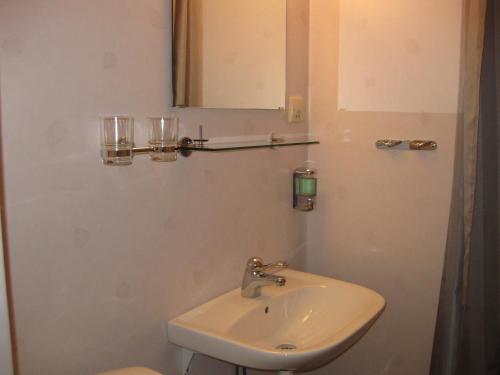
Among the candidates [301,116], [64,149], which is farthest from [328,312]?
[64,149]

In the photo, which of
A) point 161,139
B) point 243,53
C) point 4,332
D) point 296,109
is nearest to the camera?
point 4,332

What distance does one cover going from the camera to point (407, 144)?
73.0 inches

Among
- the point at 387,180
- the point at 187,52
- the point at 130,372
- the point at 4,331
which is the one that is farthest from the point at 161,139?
the point at 387,180

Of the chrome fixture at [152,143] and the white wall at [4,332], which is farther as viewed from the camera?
the chrome fixture at [152,143]

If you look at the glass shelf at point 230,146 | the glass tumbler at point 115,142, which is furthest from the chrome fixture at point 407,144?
the glass tumbler at point 115,142

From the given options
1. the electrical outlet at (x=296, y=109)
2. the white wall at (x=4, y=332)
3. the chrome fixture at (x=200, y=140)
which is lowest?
the white wall at (x=4, y=332)

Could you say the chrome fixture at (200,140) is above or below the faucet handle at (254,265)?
above

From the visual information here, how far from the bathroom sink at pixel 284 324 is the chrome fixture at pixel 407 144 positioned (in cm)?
57

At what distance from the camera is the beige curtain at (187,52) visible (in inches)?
55.0

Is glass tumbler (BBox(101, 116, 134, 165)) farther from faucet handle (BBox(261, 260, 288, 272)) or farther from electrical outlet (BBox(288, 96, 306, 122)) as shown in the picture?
electrical outlet (BBox(288, 96, 306, 122))

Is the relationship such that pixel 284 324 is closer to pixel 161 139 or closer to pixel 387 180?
pixel 387 180

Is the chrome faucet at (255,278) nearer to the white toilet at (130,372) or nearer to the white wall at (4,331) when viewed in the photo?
the white toilet at (130,372)

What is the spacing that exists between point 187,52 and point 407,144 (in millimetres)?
923

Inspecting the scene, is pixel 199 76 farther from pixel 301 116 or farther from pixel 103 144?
pixel 301 116
